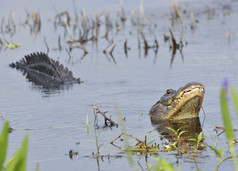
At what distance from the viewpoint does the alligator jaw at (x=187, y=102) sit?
20.6 feet

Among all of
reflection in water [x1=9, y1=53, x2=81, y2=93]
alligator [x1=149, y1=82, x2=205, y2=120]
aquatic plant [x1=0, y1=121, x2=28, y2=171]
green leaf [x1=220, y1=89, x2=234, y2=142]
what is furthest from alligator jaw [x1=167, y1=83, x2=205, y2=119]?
aquatic plant [x1=0, y1=121, x2=28, y2=171]

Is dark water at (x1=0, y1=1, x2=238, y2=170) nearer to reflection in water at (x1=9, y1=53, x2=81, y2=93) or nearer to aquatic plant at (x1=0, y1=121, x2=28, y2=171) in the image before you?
reflection in water at (x1=9, y1=53, x2=81, y2=93)

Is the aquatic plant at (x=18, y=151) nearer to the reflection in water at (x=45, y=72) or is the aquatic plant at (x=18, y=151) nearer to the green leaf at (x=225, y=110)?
the green leaf at (x=225, y=110)

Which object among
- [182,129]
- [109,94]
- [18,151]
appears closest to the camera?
[18,151]

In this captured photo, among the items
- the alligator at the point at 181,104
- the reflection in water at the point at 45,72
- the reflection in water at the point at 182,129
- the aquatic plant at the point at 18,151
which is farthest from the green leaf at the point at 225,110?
the reflection in water at the point at 45,72

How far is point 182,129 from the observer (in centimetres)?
612

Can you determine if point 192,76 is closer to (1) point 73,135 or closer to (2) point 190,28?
(1) point 73,135

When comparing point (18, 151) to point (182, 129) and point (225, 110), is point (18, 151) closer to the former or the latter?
point (225, 110)

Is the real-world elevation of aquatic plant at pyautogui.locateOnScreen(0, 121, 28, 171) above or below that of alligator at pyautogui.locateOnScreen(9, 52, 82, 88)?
above

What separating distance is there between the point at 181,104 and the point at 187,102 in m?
0.09

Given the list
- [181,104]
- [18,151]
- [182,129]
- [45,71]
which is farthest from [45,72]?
[18,151]

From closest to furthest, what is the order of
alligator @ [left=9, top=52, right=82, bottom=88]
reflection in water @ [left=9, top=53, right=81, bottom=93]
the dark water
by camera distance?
the dark water < reflection in water @ [left=9, top=53, right=81, bottom=93] < alligator @ [left=9, top=52, right=82, bottom=88]

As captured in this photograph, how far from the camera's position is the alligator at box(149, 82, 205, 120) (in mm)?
6293

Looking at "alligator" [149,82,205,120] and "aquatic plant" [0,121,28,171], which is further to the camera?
"alligator" [149,82,205,120]
